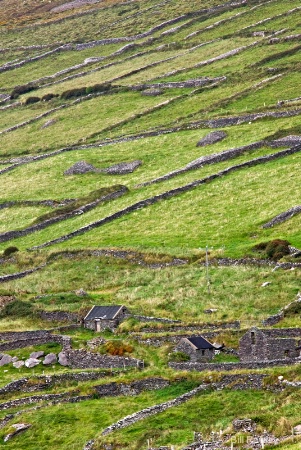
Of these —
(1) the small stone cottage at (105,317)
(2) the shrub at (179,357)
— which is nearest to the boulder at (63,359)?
(1) the small stone cottage at (105,317)

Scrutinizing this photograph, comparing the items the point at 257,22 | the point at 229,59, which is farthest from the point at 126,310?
the point at 257,22

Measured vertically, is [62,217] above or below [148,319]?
below

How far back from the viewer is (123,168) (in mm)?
99562

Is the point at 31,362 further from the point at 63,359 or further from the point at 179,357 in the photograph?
the point at 179,357

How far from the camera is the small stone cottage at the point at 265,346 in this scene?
4997 cm

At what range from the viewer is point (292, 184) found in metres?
80.7

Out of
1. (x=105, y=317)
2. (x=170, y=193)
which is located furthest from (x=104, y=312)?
(x=170, y=193)

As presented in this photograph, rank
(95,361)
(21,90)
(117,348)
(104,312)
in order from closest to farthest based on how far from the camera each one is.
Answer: (95,361) → (117,348) → (104,312) → (21,90)

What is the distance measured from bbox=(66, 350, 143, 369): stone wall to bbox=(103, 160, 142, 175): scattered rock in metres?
45.0

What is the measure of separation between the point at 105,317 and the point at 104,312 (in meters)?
0.84

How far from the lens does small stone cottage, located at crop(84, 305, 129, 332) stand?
5912 centimetres

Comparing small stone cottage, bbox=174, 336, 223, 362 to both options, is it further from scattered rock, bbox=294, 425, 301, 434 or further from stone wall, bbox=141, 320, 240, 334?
scattered rock, bbox=294, 425, 301, 434

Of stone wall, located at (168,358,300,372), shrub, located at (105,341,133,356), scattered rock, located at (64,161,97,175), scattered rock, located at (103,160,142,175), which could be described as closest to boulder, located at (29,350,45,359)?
shrub, located at (105,341,133,356)

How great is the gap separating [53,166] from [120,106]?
71.8ft
